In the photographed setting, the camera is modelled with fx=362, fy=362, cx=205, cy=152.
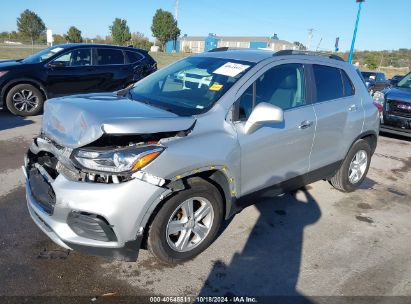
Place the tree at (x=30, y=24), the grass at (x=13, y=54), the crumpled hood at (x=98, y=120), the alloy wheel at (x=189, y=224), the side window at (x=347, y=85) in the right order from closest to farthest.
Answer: the crumpled hood at (x=98, y=120) → the alloy wheel at (x=189, y=224) → the side window at (x=347, y=85) → the grass at (x=13, y=54) → the tree at (x=30, y=24)

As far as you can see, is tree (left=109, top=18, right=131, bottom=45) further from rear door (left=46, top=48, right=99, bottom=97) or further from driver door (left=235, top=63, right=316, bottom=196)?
driver door (left=235, top=63, right=316, bottom=196)

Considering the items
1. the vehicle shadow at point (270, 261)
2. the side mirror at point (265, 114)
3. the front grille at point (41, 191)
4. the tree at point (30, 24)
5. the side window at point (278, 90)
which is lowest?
the vehicle shadow at point (270, 261)

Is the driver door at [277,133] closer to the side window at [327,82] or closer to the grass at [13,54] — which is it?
the side window at [327,82]

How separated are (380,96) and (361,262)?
6254 mm

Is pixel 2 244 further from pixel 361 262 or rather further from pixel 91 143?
pixel 361 262

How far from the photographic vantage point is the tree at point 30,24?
52.1m

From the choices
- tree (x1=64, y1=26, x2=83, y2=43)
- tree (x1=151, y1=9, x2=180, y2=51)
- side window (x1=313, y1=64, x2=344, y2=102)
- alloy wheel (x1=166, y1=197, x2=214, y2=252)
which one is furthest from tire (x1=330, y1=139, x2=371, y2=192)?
tree (x1=64, y1=26, x2=83, y2=43)

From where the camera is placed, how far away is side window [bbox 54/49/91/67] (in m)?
8.85

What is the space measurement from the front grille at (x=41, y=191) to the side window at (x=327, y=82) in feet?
9.82

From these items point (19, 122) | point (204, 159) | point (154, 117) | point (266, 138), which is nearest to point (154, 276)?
point (204, 159)

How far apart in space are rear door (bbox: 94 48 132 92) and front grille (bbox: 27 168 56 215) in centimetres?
644

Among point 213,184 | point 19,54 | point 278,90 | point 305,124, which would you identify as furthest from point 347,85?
point 19,54

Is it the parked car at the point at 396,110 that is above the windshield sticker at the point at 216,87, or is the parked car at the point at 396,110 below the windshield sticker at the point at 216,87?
below

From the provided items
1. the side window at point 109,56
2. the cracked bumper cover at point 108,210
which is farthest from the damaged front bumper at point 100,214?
the side window at point 109,56
